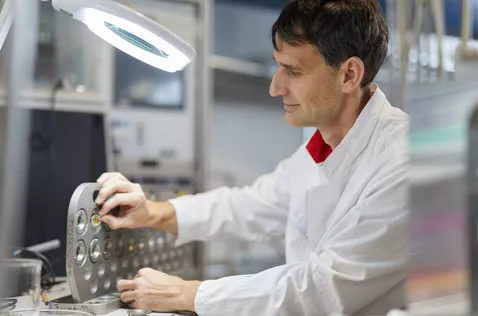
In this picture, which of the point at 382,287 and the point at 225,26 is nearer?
the point at 382,287

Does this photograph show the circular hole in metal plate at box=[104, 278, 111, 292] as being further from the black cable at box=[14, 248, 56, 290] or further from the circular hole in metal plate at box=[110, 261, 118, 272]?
the black cable at box=[14, 248, 56, 290]

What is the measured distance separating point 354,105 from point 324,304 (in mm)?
498

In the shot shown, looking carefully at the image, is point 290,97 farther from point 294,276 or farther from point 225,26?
point 225,26

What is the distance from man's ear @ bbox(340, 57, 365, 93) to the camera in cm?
136

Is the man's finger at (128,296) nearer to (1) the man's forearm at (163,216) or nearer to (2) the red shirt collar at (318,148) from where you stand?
(1) the man's forearm at (163,216)

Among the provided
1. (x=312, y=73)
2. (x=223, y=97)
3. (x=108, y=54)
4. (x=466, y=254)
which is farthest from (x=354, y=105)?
(x=223, y=97)

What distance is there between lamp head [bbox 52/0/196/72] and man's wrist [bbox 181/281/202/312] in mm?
464

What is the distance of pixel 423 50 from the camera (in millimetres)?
763

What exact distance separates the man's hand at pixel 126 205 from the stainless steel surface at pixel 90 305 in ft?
0.57

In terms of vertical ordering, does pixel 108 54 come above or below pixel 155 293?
above

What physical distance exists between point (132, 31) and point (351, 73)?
536 mm

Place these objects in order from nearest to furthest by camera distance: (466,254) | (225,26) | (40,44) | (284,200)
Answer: (466,254) → (284,200) → (40,44) → (225,26)

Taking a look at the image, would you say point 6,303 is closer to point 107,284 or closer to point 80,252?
point 80,252

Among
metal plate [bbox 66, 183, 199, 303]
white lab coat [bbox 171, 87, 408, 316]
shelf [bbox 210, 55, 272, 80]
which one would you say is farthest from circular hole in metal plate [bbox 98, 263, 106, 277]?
shelf [bbox 210, 55, 272, 80]
